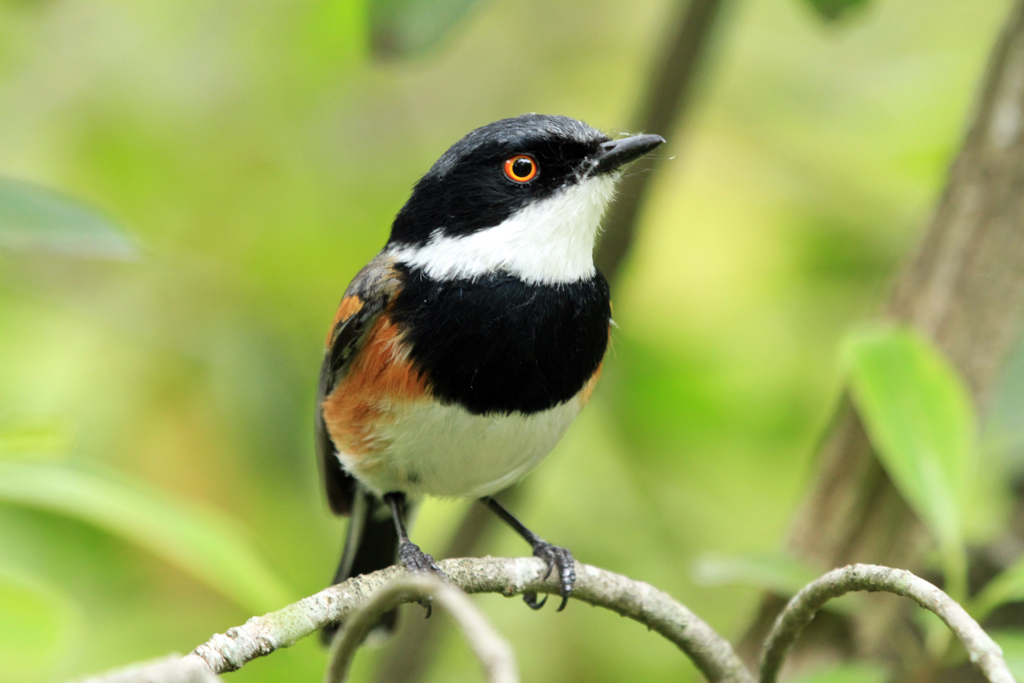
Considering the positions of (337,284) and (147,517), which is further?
(337,284)

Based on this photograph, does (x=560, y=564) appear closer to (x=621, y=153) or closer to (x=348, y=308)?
(x=348, y=308)

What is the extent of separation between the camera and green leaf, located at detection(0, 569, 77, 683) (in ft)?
9.63

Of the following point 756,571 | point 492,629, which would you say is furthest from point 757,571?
point 492,629

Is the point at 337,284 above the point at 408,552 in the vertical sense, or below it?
above

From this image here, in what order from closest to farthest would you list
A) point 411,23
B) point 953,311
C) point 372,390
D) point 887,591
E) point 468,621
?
point 468,621 < point 887,591 < point 372,390 < point 411,23 < point 953,311

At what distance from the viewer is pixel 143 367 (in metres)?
4.98

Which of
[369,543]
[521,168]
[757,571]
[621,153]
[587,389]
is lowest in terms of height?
[757,571]

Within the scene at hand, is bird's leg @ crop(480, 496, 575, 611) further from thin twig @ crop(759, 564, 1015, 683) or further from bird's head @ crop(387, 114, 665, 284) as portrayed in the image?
bird's head @ crop(387, 114, 665, 284)

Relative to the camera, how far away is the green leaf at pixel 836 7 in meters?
3.68

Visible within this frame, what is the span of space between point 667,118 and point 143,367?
2859 mm

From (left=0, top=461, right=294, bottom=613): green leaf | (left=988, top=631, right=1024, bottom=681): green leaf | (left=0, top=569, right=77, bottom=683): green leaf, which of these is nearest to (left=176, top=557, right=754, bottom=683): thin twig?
(left=988, top=631, right=1024, bottom=681): green leaf

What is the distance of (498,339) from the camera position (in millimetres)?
2979

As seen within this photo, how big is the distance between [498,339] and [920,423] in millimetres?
1420

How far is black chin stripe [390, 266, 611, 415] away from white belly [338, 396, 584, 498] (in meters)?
0.05
